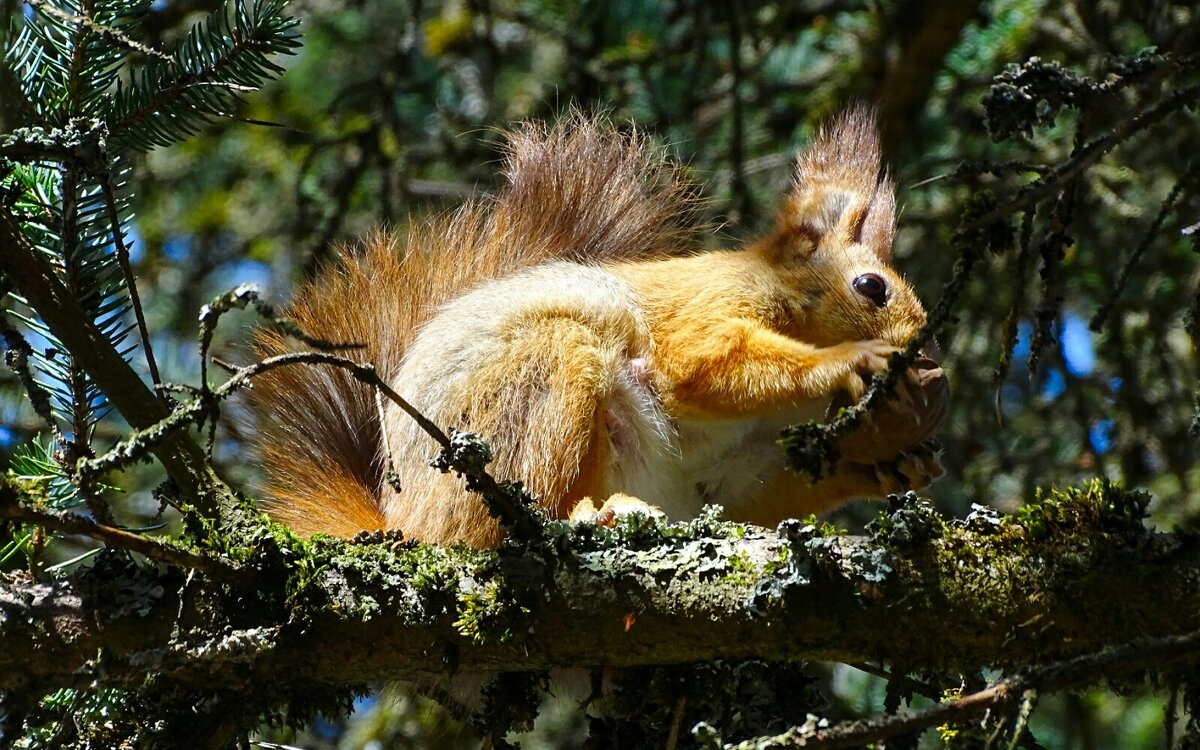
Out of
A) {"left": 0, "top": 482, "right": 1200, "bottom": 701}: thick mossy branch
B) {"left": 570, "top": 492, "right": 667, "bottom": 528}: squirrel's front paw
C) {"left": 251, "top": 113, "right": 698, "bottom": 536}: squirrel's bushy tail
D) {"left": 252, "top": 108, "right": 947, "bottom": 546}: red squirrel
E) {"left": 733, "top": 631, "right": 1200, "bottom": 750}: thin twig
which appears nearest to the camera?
{"left": 733, "top": 631, "right": 1200, "bottom": 750}: thin twig

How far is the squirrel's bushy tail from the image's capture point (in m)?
2.47

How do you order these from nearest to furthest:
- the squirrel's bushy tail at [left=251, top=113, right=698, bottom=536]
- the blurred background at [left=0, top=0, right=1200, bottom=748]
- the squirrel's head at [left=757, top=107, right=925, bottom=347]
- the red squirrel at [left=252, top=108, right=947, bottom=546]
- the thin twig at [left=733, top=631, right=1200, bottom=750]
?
the thin twig at [left=733, top=631, right=1200, bottom=750], the red squirrel at [left=252, top=108, right=947, bottom=546], the squirrel's bushy tail at [left=251, top=113, right=698, bottom=536], the squirrel's head at [left=757, top=107, right=925, bottom=347], the blurred background at [left=0, top=0, right=1200, bottom=748]

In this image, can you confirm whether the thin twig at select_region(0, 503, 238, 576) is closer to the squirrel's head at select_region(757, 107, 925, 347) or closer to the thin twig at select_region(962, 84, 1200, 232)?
the thin twig at select_region(962, 84, 1200, 232)

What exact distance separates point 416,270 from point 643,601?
1.39m

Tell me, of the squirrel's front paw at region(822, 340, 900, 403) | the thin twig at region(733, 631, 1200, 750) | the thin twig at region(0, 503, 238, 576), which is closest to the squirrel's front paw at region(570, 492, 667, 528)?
the squirrel's front paw at region(822, 340, 900, 403)

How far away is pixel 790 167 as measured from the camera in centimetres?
361

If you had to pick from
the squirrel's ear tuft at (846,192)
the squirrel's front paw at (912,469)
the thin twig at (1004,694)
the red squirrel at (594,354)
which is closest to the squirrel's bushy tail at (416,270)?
the red squirrel at (594,354)

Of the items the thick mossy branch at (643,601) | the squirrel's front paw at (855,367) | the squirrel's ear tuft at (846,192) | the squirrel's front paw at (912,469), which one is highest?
the squirrel's ear tuft at (846,192)

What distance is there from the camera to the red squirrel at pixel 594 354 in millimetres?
2336

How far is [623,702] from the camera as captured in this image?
5.85 feet

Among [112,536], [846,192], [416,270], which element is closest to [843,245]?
[846,192]

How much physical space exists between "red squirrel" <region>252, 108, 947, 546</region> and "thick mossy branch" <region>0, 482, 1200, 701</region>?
1.88ft

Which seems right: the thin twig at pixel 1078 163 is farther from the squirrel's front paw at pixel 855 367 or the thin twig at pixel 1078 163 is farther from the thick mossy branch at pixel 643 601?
the squirrel's front paw at pixel 855 367

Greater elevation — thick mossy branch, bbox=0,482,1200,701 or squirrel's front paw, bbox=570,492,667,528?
squirrel's front paw, bbox=570,492,667,528
